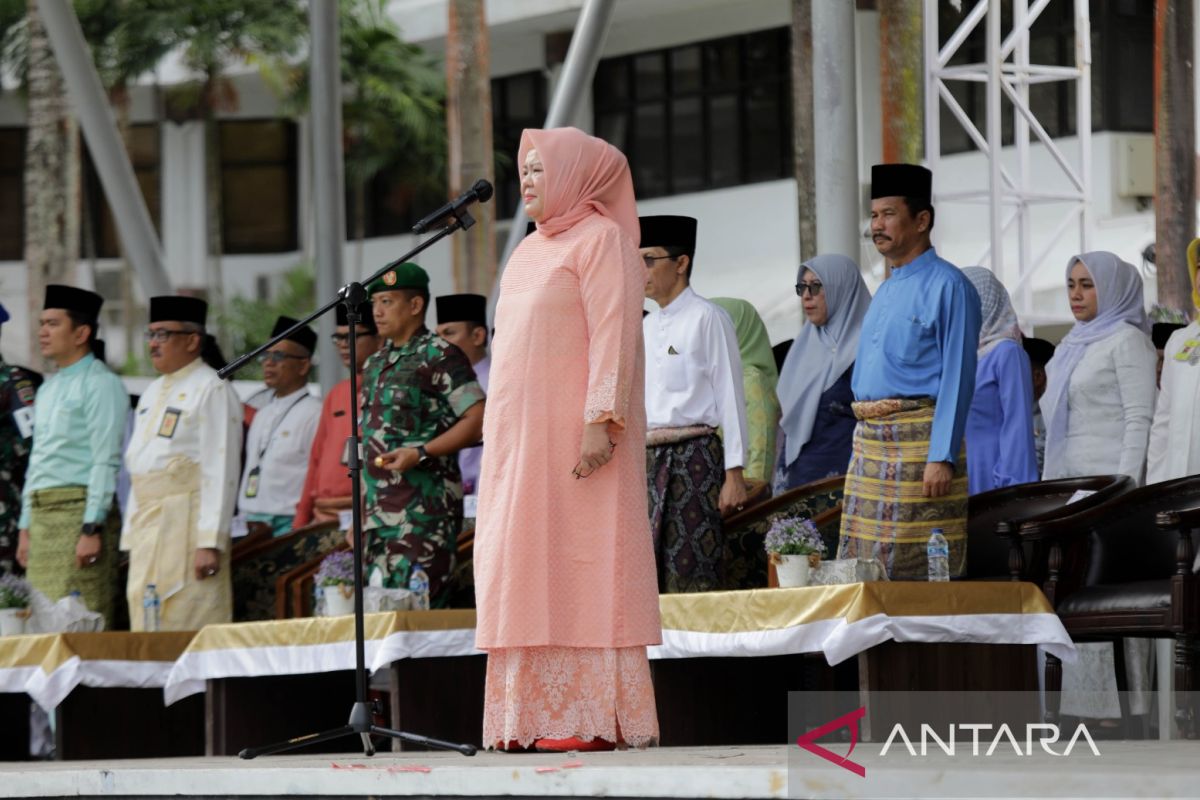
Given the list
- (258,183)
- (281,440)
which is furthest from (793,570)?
(258,183)

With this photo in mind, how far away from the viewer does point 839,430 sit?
6.31m

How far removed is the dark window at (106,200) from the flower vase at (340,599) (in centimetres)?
1905

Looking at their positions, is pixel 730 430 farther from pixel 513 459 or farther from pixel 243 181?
pixel 243 181

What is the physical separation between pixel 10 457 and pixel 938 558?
378 centimetres

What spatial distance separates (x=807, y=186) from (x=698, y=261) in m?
9.07

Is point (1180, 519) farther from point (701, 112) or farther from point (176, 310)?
point (701, 112)

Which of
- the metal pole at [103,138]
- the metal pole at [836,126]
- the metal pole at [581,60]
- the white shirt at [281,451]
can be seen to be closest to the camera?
the metal pole at [836,126]

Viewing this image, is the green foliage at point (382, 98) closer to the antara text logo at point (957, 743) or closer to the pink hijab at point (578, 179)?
the pink hijab at point (578, 179)

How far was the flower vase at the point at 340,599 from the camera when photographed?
18.6ft

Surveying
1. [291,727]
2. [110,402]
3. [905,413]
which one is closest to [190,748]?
[291,727]

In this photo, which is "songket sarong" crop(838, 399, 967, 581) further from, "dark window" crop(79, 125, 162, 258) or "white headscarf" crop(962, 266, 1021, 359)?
"dark window" crop(79, 125, 162, 258)

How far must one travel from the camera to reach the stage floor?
280 centimetres

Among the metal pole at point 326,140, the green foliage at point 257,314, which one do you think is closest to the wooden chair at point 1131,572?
the metal pole at point 326,140

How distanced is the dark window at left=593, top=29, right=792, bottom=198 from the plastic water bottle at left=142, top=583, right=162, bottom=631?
515 inches
